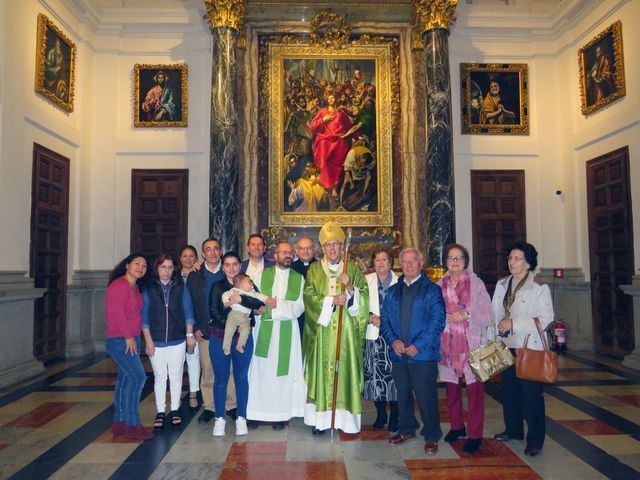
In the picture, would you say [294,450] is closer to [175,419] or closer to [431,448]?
[431,448]

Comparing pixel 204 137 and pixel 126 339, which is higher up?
pixel 204 137

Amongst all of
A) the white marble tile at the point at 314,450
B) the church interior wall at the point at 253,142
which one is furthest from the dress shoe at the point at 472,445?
the church interior wall at the point at 253,142

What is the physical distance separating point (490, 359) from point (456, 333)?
1.14 ft

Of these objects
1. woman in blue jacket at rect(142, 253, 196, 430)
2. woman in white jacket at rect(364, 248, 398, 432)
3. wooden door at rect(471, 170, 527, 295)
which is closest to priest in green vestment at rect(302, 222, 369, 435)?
woman in white jacket at rect(364, 248, 398, 432)

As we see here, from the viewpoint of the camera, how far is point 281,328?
4.73 metres

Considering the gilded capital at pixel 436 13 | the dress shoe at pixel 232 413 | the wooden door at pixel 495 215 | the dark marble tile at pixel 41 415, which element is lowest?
the dark marble tile at pixel 41 415

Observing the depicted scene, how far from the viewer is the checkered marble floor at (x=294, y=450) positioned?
144 inches

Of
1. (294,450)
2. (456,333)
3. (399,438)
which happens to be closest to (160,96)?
(294,450)

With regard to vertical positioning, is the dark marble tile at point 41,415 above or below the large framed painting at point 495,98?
below

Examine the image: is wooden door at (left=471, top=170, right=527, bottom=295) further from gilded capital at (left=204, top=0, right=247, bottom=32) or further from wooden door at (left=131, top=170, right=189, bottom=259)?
wooden door at (left=131, top=170, right=189, bottom=259)

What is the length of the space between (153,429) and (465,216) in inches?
280

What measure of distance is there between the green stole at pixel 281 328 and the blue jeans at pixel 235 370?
130 millimetres

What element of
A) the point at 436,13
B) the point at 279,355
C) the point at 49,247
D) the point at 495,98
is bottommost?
the point at 279,355

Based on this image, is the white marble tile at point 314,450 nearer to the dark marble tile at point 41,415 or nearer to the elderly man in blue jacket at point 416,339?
the elderly man in blue jacket at point 416,339
